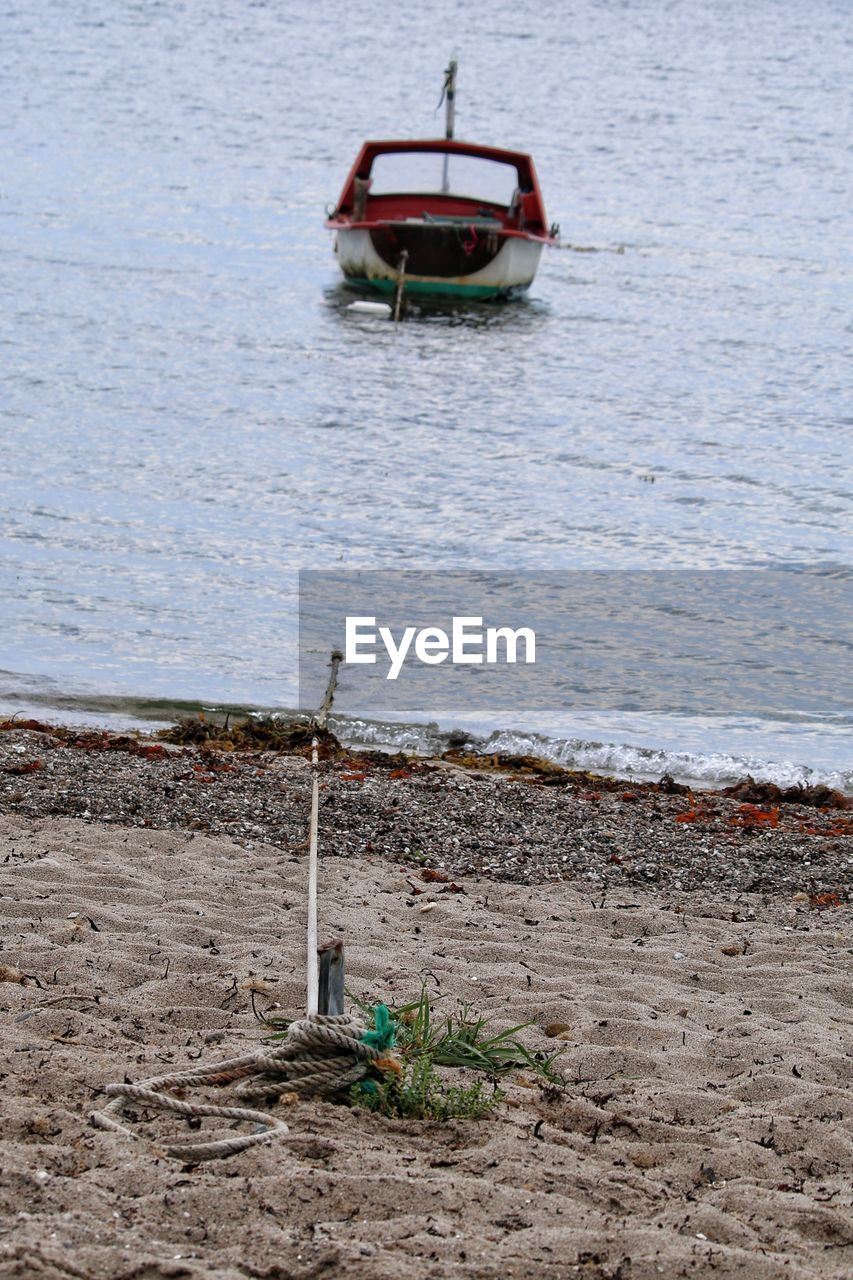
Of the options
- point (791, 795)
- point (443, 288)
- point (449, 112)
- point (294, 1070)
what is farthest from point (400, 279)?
point (294, 1070)

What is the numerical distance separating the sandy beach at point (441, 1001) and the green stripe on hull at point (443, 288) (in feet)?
55.3

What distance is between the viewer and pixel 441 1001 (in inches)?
194

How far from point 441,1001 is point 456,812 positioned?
264 centimetres

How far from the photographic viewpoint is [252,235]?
29.8 m

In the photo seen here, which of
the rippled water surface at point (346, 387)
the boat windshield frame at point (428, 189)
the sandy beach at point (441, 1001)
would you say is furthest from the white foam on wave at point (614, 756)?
the boat windshield frame at point (428, 189)

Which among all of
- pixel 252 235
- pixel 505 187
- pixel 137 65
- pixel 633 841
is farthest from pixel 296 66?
pixel 633 841

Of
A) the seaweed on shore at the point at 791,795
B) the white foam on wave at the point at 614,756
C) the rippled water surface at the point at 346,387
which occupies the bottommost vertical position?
the seaweed on shore at the point at 791,795

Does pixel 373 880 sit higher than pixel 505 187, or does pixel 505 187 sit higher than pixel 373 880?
pixel 505 187

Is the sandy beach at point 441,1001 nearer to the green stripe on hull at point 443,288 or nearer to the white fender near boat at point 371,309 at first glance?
the white fender near boat at point 371,309

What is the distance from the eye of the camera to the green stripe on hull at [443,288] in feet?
79.8

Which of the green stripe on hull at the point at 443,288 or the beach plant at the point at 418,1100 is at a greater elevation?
the green stripe on hull at the point at 443,288

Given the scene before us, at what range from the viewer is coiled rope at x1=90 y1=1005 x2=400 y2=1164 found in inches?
148

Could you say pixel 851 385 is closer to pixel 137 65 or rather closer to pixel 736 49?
pixel 137 65

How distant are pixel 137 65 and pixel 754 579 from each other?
146 ft
